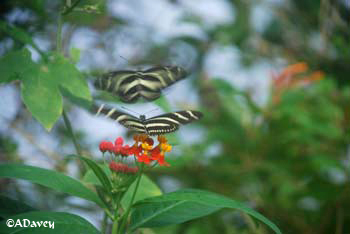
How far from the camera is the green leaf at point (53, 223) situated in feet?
3.87

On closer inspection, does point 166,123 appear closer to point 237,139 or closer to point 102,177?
point 102,177

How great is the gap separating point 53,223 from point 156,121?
0.47 meters

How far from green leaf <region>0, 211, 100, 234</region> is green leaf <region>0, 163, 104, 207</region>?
0.33 feet

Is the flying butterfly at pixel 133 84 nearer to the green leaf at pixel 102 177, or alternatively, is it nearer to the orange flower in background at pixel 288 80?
the green leaf at pixel 102 177

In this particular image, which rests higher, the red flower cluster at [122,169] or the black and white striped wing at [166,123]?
the black and white striped wing at [166,123]

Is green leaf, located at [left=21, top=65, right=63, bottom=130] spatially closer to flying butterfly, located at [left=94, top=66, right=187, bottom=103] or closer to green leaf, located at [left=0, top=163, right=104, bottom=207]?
green leaf, located at [left=0, top=163, right=104, bottom=207]

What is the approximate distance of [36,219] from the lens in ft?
3.96

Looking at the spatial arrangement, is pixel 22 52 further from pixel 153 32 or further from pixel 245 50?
pixel 245 50

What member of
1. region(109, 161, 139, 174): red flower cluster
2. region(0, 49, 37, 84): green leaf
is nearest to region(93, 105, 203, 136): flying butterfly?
region(109, 161, 139, 174): red flower cluster

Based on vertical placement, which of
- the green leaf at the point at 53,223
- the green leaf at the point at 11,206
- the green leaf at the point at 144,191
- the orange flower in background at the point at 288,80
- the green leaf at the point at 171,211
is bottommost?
the green leaf at the point at 53,223

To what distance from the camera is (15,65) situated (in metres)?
1.63

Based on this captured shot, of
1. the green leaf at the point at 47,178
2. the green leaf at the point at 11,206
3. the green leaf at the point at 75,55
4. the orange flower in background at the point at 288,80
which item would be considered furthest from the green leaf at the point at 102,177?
the orange flower in background at the point at 288,80

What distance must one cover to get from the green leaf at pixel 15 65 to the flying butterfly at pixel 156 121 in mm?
367

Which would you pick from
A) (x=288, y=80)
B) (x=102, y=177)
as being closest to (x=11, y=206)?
(x=102, y=177)
